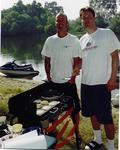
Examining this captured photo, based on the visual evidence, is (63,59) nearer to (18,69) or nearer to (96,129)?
(96,129)

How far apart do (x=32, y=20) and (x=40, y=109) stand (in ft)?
2.46

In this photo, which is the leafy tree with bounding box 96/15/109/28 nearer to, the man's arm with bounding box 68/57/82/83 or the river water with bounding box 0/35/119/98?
the man's arm with bounding box 68/57/82/83

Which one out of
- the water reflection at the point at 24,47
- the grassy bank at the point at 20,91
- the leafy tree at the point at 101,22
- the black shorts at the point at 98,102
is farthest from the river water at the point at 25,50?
the leafy tree at the point at 101,22

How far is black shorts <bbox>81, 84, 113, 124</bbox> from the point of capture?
269 cm

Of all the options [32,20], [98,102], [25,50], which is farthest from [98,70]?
[25,50]

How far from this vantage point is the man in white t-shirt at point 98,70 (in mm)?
2629

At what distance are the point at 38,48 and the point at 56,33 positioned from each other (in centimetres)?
23

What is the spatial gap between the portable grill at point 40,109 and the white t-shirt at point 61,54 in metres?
0.14

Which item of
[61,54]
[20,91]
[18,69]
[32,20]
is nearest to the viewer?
[61,54]

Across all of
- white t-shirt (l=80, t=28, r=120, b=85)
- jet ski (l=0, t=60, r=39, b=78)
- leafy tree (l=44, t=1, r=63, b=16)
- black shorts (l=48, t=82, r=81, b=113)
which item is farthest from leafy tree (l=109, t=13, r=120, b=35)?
jet ski (l=0, t=60, r=39, b=78)

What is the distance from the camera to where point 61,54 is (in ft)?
9.43

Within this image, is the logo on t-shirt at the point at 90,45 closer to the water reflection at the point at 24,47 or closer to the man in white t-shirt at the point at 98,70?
the man in white t-shirt at the point at 98,70

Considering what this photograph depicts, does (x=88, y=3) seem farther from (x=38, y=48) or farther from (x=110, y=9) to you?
(x=38, y=48)

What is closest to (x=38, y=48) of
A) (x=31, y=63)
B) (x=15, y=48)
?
(x=15, y=48)
